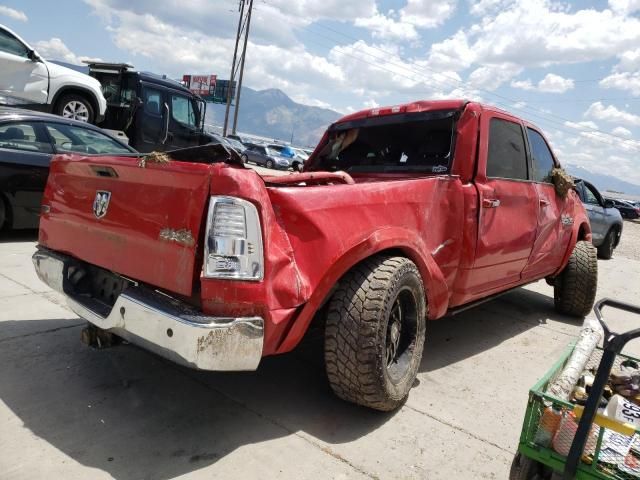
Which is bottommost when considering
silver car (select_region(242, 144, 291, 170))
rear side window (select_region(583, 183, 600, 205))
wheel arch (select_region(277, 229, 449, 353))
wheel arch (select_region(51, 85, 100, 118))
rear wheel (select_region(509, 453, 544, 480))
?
silver car (select_region(242, 144, 291, 170))

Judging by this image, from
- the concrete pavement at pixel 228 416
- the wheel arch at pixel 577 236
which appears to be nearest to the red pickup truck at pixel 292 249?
the concrete pavement at pixel 228 416

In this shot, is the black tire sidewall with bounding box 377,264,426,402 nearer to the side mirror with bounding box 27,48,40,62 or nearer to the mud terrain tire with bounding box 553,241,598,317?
the mud terrain tire with bounding box 553,241,598,317

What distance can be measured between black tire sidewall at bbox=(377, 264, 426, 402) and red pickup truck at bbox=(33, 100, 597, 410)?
0.01 meters

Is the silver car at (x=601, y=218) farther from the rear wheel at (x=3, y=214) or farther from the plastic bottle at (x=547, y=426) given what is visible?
the rear wheel at (x=3, y=214)

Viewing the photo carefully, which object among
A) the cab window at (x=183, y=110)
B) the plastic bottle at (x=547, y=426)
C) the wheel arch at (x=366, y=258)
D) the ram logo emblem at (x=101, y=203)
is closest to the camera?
the plastic bottle at (x=547, y=426)

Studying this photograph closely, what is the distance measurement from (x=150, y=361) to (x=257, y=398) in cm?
79

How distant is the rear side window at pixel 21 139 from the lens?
532cm

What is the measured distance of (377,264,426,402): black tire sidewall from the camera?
2451 millimetres

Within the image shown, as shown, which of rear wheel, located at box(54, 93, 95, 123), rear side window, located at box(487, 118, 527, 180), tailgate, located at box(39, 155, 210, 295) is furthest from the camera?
rear wheel, located at box(54, 93, 95, 123)

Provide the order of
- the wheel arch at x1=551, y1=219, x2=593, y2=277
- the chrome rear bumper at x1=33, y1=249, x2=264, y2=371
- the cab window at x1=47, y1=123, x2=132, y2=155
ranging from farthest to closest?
1. the cab window at x1=47, y1=123, x2=132, y2=155
2. the wheel arch at x1=551, y1=219, x2=593, y2=277
3. the chrome rear bumper at x1=33, y1=249, x2=264, y2=371

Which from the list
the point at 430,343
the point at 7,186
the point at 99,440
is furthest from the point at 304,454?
the point at 7,186

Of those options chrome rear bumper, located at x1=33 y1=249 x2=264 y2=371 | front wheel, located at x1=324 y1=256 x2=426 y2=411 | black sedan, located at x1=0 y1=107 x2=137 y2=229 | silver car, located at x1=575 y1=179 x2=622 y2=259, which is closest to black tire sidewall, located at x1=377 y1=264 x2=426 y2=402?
front wheel, located at x1=324 y1=256 x2=426 y2=411

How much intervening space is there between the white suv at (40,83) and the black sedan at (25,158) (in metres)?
2.48

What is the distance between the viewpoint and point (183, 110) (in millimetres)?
11070
